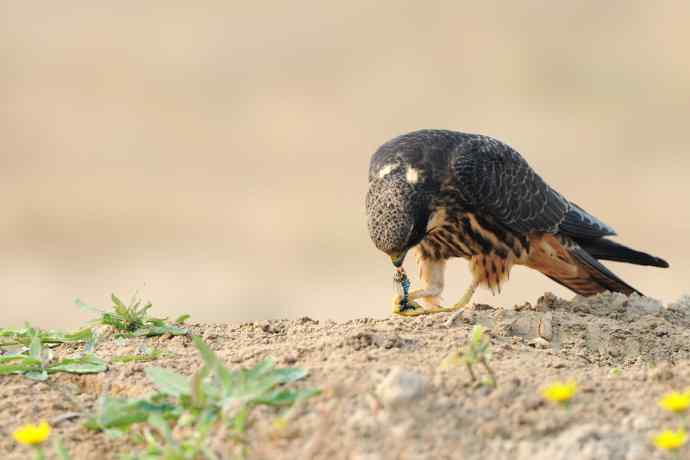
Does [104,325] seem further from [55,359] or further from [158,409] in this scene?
[158,409]

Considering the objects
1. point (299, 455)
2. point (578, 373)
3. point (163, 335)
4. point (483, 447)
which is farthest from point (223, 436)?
point (163, 335)

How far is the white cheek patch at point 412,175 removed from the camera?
5.86m

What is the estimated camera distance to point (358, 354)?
141 inches

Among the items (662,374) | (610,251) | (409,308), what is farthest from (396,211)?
(662,374)

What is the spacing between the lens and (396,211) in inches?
222

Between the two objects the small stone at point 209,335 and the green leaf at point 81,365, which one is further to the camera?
the small stone at point 209,335

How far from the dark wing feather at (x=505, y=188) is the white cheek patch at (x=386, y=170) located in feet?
1.26

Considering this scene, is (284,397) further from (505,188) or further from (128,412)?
(505,188)

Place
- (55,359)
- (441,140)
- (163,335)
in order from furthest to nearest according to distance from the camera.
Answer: (441,140) < (163,335) < (55,359)

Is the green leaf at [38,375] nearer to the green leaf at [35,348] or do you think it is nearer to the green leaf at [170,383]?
the green leaf at [35,348]

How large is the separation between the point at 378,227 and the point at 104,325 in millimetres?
1713

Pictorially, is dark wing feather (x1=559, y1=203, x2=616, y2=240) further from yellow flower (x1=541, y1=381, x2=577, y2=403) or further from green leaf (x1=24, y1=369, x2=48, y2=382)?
yellow flower (x1=541, y1=381, x2=577, y2=403)

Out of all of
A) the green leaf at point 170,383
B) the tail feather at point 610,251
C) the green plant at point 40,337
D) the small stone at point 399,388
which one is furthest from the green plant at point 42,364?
the tail feather at point 610,251

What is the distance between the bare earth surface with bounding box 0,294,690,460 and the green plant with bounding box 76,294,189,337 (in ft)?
0.26
